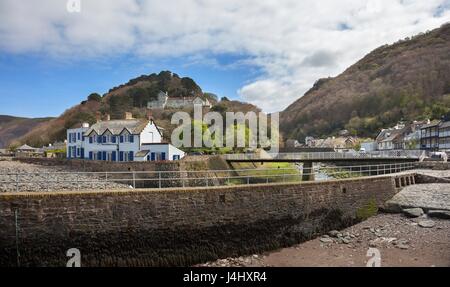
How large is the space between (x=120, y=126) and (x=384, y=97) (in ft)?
301

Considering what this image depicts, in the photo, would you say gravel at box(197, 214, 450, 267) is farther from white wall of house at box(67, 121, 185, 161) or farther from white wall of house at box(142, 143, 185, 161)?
white wall of house at box(67, 121, 185, 161)

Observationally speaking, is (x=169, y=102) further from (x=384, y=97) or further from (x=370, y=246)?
(x=370, y=246)

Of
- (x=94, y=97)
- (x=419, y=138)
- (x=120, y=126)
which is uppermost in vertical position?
(x=94, y=97)

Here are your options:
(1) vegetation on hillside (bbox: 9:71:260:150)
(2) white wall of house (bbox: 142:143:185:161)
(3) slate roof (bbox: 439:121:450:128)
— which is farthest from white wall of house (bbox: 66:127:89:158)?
(3) slate roof (bbox: 439:121:450:128)

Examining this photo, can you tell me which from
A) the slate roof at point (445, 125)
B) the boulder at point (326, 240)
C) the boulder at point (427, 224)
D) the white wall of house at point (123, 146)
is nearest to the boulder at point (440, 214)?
the boulder at point (427, 224)

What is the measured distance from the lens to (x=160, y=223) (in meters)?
11.9

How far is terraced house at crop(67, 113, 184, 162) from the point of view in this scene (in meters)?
36.3

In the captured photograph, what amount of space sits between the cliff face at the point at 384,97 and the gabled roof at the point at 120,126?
65122 millimetres

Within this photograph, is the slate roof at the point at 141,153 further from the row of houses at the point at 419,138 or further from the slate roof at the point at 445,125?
the slate roof at the point at 445,125

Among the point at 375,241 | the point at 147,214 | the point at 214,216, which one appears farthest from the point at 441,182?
the point at 147,214

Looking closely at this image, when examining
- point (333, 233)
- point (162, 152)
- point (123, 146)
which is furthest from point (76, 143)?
point (333, 233)

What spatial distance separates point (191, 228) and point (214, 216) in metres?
1.00

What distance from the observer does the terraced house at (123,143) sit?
36.3 m
